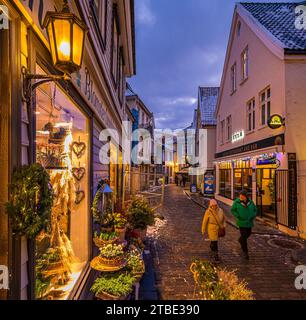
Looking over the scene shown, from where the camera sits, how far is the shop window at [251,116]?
12364 mm

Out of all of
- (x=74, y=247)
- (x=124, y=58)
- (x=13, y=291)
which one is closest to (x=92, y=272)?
(x=74, y=247)

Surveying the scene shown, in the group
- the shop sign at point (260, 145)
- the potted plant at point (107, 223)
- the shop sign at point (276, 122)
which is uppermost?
the shop sign at point (276, 122)

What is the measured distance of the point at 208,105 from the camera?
24547mm

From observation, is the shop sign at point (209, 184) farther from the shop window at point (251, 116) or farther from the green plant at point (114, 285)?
the green plant at point (114, 285)

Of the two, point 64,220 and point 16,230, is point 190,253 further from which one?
point 16,230

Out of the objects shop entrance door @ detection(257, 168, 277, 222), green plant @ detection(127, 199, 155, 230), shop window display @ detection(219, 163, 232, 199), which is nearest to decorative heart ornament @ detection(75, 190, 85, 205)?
green plant @ detection(127, 199, 155, 230)

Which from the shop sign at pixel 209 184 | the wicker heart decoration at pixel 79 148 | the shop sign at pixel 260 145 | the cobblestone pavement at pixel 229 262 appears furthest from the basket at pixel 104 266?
the shop sign at pixel 209 184

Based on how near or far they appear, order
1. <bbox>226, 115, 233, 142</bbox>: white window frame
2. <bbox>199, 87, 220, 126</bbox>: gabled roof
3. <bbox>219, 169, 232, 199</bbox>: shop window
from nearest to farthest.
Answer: <bbox>226, 115, 233, 142</bbox>: white window frame → <bbox>219, 169, 232, 199</bbox>: shop window → <bbox>199, 87, 220, 126</bbox>: gabled roof

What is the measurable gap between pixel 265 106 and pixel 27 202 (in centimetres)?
1156

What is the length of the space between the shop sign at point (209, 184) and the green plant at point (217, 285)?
17.2 metres

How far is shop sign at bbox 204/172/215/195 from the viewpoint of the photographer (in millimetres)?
20000

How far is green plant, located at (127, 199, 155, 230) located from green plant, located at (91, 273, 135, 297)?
2.45 metres

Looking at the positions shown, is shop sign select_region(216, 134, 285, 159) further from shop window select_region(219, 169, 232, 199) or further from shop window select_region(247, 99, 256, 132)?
shop window select_region(219, 169, 232, 199)

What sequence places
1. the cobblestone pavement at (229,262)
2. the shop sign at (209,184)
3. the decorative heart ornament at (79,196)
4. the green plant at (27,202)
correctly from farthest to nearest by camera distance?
the shop sign at (209,184) → the decorative heart ornament at (79,196) → the cobblestone pavement at (229,262) → the green plant at (27,202)
